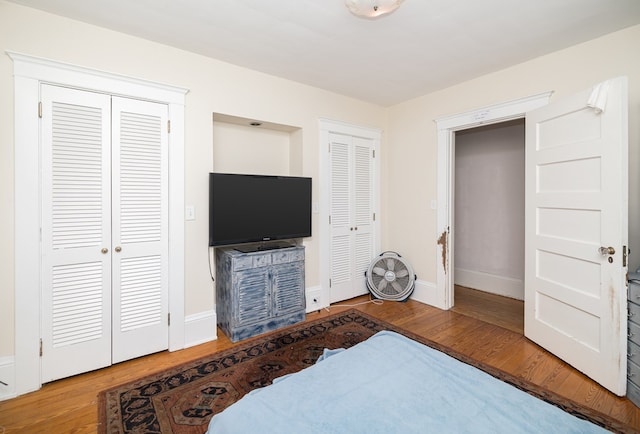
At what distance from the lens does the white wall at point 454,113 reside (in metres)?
2.29

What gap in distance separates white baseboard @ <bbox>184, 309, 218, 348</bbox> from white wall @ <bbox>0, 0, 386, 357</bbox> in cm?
5

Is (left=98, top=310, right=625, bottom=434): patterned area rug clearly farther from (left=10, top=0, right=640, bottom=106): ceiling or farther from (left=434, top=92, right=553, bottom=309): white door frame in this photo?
(left=10, top=0, right=640, bottom=106): ceiling

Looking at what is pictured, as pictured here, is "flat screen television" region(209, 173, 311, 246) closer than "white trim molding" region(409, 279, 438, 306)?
Yes

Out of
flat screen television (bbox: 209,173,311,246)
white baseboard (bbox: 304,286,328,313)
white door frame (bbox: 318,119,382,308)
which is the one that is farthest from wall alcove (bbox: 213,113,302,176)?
white baseboard (bbox: 304,286,328,313)

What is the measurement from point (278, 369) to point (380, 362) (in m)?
1.26

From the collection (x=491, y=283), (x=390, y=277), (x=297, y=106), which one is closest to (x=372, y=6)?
(x=297, y=106)

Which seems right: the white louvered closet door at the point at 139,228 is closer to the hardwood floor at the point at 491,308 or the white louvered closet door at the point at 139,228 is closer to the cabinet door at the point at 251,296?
the cabinet door at the point at 251,296

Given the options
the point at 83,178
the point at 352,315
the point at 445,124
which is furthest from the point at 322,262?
the point at 83,178

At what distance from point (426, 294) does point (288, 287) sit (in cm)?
183

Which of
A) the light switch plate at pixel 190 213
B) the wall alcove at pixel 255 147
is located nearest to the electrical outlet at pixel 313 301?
the wall alcove at pixel 255 147

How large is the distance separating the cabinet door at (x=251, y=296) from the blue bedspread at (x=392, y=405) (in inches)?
65.0

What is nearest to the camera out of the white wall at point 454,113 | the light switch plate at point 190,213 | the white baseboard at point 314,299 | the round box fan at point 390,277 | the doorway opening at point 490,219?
the white wall at point 454,113

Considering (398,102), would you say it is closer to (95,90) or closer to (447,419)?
(95,90)

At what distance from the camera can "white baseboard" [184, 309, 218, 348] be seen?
270 cm
